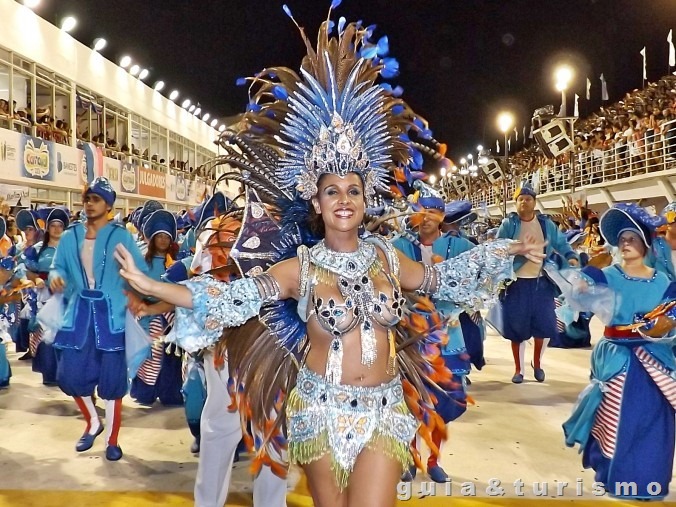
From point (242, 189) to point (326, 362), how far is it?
127 cm

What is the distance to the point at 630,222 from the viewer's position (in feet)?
13.2

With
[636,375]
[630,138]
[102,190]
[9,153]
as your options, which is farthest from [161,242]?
[630,138]

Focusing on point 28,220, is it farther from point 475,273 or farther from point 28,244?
point 475,273

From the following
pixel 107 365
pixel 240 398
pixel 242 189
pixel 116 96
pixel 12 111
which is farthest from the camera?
pixel 116 96

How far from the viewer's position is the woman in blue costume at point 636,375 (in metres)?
3.97

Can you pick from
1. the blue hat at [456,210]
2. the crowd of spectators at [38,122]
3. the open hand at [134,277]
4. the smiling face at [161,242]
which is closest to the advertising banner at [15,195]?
the crowd of spectators at [38,122]

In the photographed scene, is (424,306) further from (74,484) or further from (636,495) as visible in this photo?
(74,484)

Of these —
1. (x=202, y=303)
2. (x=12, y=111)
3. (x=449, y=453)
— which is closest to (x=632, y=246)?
(x=449, y=453)

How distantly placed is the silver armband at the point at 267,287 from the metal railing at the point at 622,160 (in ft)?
29.7

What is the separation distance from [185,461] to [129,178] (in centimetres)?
1746

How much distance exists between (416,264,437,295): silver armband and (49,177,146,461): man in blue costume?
2513mm

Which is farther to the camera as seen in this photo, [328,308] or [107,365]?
[107,365]

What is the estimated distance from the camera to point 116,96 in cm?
2270

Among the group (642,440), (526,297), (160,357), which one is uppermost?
(526,297)
